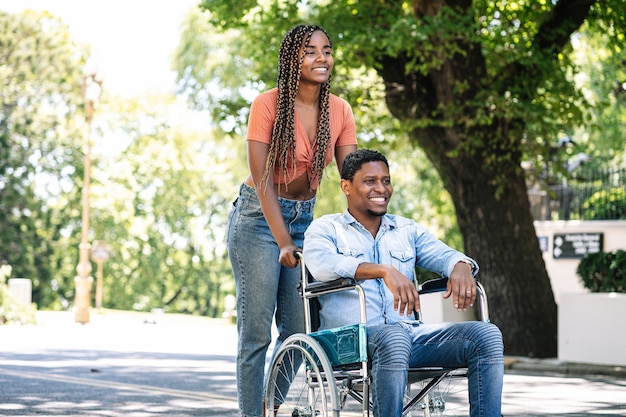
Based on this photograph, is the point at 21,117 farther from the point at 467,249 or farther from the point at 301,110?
the point at 301,110

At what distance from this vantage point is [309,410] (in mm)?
5453

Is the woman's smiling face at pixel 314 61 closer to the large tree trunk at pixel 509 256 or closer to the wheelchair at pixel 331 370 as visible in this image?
the wheelchair at pixel 331 370

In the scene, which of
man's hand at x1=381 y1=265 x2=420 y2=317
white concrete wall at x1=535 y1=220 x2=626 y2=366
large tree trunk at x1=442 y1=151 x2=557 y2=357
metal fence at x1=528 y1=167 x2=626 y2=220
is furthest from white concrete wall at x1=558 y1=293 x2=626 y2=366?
man's hand at x1=381 y1=265 x2=420 y2=317

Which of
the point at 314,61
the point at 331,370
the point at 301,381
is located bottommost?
the point at 301,381

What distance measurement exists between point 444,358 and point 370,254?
65 centimetres

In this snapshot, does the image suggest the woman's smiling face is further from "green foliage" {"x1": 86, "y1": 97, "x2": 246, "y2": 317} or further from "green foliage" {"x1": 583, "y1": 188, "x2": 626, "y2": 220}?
"green foliage" {"x1": 86, "y1": 97, "x2": 246, "y2": 317}

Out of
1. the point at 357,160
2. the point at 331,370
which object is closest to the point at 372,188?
the point at 357,160

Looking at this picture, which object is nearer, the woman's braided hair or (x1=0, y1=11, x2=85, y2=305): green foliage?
the woman's braided hair

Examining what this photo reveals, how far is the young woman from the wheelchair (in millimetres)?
242

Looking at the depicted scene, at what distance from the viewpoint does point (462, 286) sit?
494cm

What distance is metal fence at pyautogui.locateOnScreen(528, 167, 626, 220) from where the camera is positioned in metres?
26.6

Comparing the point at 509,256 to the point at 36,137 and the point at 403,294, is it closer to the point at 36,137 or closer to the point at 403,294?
A: the point at 403,294

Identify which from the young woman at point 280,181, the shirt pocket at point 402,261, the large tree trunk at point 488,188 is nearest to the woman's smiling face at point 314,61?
the young woman at point 280,181

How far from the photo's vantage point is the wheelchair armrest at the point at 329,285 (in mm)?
5004
